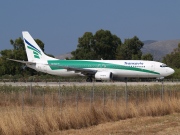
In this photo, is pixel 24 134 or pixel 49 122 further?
pixel 49 122

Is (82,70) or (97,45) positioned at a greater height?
(97,45)

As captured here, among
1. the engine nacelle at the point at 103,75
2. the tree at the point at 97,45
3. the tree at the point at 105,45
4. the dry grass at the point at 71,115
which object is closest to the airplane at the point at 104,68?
the engine nacelle at the point at 103,75

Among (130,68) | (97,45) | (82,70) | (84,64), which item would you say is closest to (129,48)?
(97,45)

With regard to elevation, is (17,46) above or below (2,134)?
above

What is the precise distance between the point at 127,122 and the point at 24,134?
5330 millimetres

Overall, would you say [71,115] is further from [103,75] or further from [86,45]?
[86,45]

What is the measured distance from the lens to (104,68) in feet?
176

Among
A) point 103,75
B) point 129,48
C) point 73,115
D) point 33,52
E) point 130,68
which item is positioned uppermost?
point 129,48

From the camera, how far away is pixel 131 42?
331ft

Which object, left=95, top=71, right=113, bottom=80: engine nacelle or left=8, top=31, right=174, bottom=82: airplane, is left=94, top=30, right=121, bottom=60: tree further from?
left=95, top=71, right=113, bottom=80: engine nacelle

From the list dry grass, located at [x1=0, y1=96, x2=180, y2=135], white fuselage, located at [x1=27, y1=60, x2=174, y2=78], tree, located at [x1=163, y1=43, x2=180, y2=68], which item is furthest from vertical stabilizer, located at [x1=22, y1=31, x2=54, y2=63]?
tree, located at [x1=163, y1=43, x2=180, y2=68]

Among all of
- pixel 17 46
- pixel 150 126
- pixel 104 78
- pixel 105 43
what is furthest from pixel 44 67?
pixel 105 43

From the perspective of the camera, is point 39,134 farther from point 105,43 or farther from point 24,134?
point 105,43

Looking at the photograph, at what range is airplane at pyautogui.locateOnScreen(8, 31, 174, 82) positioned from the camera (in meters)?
51.5
